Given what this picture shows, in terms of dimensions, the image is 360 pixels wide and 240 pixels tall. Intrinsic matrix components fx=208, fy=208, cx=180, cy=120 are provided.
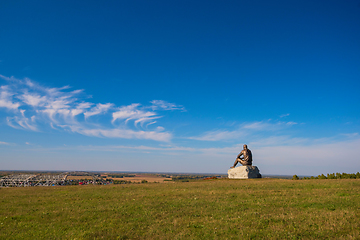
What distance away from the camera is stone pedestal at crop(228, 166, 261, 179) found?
45.3 metres

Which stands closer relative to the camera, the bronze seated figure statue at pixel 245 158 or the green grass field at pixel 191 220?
the green grass field at pixel 191 220

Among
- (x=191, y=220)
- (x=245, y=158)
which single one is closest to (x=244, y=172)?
(x=245, y=158)

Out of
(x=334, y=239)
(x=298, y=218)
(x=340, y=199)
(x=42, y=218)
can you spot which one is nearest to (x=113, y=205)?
(x=42, y=218)

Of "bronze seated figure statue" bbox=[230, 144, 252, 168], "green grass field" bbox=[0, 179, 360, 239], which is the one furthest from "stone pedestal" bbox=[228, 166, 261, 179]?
"green grass field" bbox=[0, 179, 360, 239]

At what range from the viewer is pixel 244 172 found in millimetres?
45500

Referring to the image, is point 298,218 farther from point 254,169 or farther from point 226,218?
point 254,169

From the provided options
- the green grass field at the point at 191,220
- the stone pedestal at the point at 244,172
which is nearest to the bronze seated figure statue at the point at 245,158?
the stone pedestal at the point at 244,172

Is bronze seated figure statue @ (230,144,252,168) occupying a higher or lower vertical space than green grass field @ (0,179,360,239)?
higher

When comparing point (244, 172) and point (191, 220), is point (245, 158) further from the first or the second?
point (191, 220)

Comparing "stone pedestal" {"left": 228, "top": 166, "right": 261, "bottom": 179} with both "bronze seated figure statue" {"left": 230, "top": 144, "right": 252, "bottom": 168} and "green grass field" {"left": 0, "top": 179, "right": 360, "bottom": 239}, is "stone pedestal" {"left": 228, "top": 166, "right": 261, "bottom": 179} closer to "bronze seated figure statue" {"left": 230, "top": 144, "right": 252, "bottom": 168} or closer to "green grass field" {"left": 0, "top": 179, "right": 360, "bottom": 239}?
"bronze seated figure statue" {"left": 230, "top": 144, "right": 252, "bottom": 168}

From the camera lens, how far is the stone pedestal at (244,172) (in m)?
45.3

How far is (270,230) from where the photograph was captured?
1091 cm

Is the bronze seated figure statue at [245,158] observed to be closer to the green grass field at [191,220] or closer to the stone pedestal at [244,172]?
the stone pedestal at [244,172]

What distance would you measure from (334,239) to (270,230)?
2.73 metres
